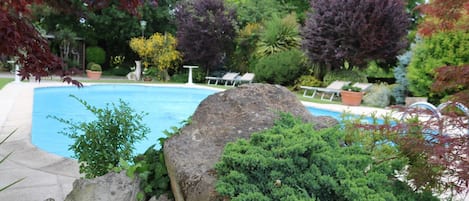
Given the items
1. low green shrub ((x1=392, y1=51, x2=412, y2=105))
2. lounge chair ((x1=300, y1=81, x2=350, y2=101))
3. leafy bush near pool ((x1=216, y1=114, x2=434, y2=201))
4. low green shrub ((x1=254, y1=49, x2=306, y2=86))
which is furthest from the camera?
low green shrub ((x1=254, y1=49, x2=306, y2=86))

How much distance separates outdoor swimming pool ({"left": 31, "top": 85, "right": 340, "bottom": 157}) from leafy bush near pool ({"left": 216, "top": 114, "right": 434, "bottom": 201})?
4030 millimetres

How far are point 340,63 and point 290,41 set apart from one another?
9.33 feet

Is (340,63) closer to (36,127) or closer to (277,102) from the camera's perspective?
(36,127)

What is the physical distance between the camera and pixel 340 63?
14477mm

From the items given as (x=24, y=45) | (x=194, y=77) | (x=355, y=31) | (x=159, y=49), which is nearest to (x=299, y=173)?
(x=24, y=45)

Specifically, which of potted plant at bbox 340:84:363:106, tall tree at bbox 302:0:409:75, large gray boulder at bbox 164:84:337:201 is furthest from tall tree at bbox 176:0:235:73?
large gray boulder at bbox 164:84:337:201

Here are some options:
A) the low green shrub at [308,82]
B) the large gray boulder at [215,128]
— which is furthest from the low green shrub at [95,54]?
the large gray boulder at [215,128]

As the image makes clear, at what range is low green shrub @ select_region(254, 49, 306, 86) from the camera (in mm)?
15305

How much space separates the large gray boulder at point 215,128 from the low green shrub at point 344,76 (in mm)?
12043

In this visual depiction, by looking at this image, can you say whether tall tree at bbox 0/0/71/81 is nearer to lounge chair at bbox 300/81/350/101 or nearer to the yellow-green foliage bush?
lounge chair at bbox 300/81/350/101

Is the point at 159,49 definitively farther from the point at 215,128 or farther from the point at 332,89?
the point at 215,128

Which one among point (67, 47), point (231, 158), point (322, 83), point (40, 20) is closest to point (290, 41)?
point (322, 83)

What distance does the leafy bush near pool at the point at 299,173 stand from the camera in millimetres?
1810

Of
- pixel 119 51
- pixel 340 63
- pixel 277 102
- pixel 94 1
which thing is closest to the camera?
pixel 277 102
